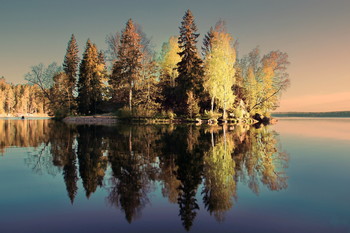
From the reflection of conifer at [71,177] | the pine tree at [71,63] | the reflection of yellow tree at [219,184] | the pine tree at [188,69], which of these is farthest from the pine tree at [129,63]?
the reflection of yellow tree at [219,184]

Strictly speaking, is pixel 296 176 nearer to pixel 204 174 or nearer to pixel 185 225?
pixel 204 174

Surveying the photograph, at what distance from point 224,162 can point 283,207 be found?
431cm

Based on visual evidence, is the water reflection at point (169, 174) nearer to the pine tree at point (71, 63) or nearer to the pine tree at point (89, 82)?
the pine tree at point (89, 82)

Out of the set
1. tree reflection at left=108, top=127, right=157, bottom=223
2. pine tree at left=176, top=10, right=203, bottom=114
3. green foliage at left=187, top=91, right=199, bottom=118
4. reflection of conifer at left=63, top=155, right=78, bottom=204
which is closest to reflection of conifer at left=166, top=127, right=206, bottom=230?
tree reflection at left=108, top=127, right=157, bottom=223

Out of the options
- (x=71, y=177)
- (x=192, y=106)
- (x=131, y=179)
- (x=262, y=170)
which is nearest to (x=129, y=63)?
(x=192, y=106)

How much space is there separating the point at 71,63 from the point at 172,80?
89.7 feet

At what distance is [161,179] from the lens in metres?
7.63

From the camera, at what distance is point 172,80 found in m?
55.0

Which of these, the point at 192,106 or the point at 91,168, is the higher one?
the point at 192,106

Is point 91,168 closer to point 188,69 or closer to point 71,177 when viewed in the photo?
point 71,177

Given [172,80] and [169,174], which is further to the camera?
[172,80]

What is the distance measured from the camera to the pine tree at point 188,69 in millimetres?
→ 46625

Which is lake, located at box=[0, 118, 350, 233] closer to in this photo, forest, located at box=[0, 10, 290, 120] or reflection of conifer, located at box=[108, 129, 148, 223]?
reflection of conifer, located at box=[108, 129, 148, 223]

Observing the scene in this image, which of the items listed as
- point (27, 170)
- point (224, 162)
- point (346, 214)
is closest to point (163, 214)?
point (346, 214)
